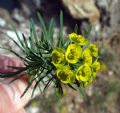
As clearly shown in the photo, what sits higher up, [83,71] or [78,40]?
[78,40]

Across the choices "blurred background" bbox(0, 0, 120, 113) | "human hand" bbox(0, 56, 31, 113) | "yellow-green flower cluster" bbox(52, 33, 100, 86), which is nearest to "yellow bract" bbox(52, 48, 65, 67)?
"yellow-green flower cluster" bbox(52, 33, 100, 86)

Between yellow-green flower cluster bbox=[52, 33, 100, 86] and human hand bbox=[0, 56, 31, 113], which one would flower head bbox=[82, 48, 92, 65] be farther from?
human hand bbox=[0, 56, 31, 113]

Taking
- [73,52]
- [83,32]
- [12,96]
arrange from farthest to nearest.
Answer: [83,32] → [12,96] → [73,52]

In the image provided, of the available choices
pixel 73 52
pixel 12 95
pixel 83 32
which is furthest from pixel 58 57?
pixel 83 32

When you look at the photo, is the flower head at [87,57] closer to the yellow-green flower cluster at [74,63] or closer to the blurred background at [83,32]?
the yellow-green flower cluster at [74,63]

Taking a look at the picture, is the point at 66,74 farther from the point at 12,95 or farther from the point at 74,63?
the point at 12,95

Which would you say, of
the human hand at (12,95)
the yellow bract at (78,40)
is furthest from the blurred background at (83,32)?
the yellow bract at (78,40)
